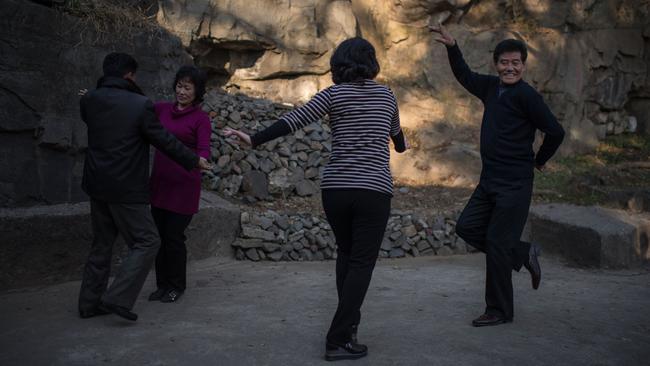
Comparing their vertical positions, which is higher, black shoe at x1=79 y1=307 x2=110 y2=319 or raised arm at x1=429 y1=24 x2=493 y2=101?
raised arm at x1=429 y1=24 x2=493 y2=101

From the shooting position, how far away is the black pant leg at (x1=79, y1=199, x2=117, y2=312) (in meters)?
3.93

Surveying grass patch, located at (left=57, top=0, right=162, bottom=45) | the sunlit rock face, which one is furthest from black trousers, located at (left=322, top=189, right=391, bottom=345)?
the sunlit rock face

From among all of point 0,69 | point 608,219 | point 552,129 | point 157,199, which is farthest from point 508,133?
point 0,69

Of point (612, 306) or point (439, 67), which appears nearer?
point (612, 306)

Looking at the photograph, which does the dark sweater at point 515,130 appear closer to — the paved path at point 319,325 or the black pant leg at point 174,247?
the paved path at point 319,325

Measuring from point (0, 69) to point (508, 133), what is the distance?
3840 millimetres

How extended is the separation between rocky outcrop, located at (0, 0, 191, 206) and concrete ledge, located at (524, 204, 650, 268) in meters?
4.35

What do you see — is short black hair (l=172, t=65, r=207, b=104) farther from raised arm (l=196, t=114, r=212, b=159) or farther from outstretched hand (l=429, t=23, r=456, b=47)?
outstretched hand (l=429, t=23, r=456, b=47)

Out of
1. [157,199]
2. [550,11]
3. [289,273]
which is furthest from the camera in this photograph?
[550,11]

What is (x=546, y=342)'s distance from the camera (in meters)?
3.55

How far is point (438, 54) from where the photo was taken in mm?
9992

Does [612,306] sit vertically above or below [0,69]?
below

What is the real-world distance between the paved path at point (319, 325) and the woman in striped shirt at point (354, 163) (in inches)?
14.3

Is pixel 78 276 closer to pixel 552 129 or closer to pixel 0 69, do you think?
pixel 0 69
